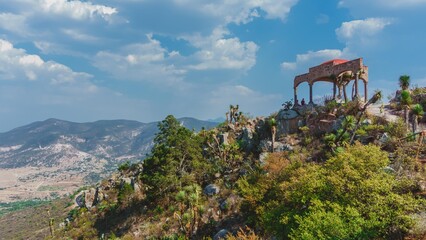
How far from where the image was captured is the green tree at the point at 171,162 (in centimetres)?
4894

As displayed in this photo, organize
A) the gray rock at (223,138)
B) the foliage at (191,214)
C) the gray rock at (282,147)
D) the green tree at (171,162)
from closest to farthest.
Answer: the foliage at (191,214) → the gray rock at (282,147) → the green tree at (171,162) → the gray rock at (223,138)

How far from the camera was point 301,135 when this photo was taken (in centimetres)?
4997

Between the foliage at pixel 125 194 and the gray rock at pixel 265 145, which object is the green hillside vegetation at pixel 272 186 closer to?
the foliage at pixel 125 194

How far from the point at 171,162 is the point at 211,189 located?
7090mm

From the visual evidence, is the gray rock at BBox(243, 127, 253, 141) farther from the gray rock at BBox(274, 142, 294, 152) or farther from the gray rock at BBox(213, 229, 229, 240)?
the gray rock at BBox(213, 229, 229, 240)

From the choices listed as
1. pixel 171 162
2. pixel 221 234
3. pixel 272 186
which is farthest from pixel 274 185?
pixel 171 162

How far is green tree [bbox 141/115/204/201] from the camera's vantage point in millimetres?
48938

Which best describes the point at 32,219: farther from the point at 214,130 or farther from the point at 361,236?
the point at 361,236

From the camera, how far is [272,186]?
34.8 metres

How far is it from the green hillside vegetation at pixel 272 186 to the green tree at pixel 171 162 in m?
0.16

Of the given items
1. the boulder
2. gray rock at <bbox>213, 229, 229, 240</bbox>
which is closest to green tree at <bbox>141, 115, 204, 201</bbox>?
gray rock at <bbox>213, 229, 229, 240</bbox>

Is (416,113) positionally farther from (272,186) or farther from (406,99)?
(272,186)

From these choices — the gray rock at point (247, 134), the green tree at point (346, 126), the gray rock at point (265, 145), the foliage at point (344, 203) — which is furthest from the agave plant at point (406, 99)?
the gray rock at point (247, 134)

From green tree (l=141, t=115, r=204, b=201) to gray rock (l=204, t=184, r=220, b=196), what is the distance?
3.40m
